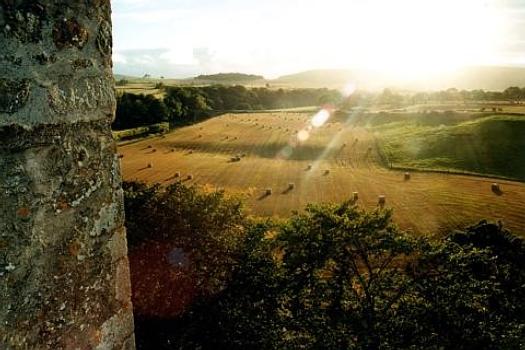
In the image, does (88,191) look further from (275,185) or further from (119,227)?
(275,185)

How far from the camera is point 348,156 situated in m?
60.5

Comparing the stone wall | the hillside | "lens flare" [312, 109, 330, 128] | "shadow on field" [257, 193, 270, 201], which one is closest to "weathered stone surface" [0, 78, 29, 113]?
the stone wall

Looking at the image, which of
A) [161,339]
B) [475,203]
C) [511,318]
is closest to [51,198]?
[161,339]

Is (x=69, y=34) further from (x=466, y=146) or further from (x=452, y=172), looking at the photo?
(x=466, y=146)

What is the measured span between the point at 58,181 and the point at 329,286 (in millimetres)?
20087

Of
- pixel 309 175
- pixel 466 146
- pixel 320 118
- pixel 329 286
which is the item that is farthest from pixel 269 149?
pixel 329 286

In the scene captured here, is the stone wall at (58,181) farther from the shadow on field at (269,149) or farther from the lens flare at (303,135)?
the lens flare at (303,135)

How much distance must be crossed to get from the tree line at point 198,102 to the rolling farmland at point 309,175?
14992mm

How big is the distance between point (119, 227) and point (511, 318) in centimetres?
2068

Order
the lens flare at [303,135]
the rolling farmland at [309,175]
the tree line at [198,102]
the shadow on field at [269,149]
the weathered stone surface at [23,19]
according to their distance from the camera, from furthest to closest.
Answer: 1. the tree line at [198,102]
2. the lens flare at [303,135]
3. the shadow on field at [269,149]
4. the rolling farmland at [309,175]
5. the weathered stone surface at [23,19]

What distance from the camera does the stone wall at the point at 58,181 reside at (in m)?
2.52

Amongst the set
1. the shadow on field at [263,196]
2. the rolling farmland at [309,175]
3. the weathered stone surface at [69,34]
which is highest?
the weathered stone surface at [69,34]

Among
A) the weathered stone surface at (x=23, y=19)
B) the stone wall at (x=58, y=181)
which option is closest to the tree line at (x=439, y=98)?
the stone wall at (x=58, y=181)

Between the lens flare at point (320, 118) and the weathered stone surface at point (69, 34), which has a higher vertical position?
the weathered stone surface at point (69, 34)
